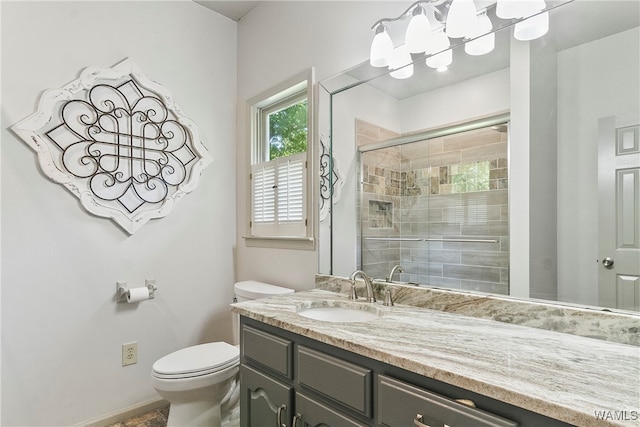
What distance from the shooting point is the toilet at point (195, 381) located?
1.60m

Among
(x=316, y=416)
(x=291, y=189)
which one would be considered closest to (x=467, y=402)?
(x=316, y=416)

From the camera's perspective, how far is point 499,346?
0.93 meters

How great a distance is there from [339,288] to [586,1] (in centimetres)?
147

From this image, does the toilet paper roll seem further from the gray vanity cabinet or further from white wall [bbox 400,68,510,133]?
white wall [bbox 400,68,510,133]

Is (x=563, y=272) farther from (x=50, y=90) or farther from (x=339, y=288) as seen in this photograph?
(x=50, y=90)

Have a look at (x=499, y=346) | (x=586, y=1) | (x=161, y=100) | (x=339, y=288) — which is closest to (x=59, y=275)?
(x=161, y=100)

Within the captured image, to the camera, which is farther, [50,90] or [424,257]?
[50,90]

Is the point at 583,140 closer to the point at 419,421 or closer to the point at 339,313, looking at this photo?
the point at 419,421

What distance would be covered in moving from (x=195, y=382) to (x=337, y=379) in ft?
3.01

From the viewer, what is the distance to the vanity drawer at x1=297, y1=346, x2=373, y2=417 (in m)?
0.96

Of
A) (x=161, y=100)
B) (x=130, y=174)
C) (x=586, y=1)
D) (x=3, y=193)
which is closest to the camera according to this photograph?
(x=586, y=1)

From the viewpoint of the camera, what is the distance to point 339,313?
150 centimetres

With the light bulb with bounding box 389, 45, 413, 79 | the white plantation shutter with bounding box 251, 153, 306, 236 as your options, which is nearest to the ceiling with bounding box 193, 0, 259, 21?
the white plantation shutter with bounding box 251, 153, 306, 236

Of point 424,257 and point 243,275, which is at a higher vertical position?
point 424,257
